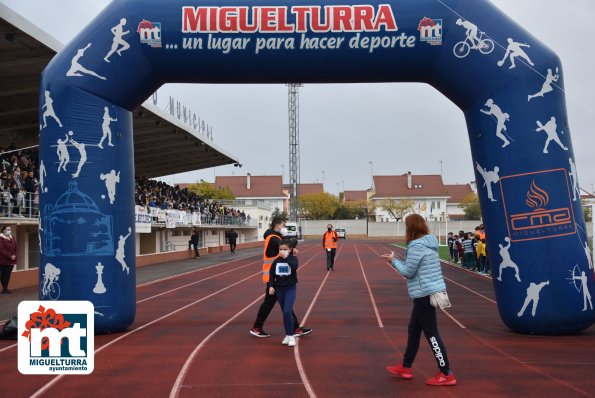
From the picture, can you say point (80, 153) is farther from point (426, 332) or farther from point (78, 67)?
point (426, 332)

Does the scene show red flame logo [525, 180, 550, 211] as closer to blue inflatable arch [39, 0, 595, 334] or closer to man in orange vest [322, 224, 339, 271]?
blue inflatable arch [39, 0, 595, 334]

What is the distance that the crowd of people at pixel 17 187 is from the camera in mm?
17922

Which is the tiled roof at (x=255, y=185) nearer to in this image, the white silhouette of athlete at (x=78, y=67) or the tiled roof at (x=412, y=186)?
the tiled roof at (x=412, y=186)

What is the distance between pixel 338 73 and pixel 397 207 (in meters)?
87.4

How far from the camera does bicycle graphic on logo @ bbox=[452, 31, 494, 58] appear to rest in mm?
9453

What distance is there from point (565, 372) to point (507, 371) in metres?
0.62

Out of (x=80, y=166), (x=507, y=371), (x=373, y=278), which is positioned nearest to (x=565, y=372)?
(x=507, y=371)

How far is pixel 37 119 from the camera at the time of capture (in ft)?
83.7

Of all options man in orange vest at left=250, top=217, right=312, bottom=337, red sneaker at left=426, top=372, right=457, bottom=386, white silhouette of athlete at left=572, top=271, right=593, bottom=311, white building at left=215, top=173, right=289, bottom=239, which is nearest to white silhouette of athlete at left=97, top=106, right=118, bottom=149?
man in orange vest at left=250, top=217, right=312, bottom=337

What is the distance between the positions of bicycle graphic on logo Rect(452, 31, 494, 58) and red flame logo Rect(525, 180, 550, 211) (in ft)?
6.82

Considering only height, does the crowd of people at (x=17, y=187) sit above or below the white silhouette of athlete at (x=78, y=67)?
below

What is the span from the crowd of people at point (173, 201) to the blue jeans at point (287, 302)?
19822 millimetres

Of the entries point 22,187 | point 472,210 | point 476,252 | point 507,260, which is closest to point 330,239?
point 476,252

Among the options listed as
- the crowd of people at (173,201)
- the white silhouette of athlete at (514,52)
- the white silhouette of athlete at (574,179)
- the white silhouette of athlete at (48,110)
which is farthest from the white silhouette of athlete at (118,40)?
the crowd of people at (173,201)
